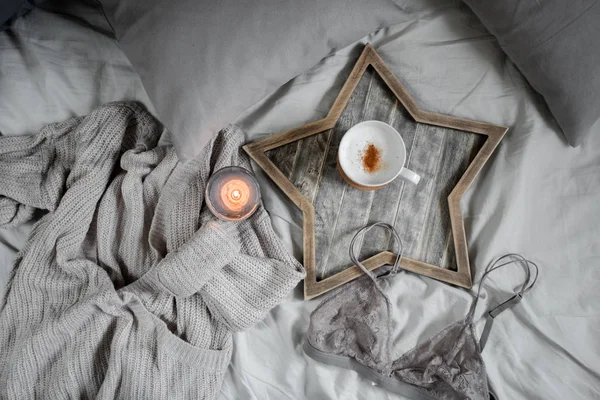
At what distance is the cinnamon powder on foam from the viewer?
34.5 inches

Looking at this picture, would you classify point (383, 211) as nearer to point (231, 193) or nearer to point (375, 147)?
point (375, 147)

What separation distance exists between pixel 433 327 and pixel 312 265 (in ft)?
0.80

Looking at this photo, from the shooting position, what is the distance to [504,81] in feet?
2.98

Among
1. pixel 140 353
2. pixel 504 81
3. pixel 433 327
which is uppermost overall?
pixel 504 81

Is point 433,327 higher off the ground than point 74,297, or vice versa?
point 433,327

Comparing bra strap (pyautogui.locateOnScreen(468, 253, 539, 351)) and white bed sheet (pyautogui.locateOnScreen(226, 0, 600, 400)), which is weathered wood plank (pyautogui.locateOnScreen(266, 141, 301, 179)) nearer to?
white bed sheet (pyautogui.locateOnScreen(226, 0, 600, 400))

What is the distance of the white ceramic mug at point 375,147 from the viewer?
2.84 feet

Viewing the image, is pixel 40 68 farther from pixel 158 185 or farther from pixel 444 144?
pixel 444 144

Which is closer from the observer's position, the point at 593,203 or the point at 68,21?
the point at 593,203

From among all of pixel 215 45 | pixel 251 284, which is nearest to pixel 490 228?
pixel 251 284

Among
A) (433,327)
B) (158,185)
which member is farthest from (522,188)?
(158,185)

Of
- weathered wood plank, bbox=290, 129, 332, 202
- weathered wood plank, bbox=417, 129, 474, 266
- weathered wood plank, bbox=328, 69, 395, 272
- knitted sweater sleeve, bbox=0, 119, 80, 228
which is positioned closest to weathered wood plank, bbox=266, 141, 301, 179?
weathered wood plank, bbox=290, 129, 332, 202

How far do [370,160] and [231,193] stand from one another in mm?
255

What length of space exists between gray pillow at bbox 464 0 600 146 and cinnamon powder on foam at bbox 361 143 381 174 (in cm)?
30
